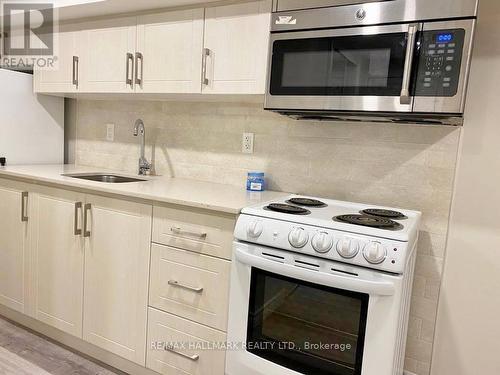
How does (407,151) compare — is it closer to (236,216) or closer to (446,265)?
(446,265)

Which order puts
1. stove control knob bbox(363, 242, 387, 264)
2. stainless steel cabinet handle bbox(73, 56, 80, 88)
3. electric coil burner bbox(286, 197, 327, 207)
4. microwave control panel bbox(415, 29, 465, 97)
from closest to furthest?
stove control knob bbox(363, 242, 387, 264) < microwave control panel bbox(415, 29, 465, 97) < electric coil burner bbox(286, 197, 327, 207) < stainless steel cabinet handle bbox(73, 56, 80, 88)

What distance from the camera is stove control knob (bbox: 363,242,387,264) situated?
1.21 meters

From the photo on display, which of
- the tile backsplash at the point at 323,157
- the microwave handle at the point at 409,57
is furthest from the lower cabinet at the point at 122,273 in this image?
the microwave handle at the point at 409,57

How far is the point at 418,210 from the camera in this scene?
176 centimetres

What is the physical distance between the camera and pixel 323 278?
4.24 feet

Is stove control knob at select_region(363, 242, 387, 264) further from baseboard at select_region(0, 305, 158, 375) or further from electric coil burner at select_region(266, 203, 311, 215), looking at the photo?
baseboard at select_region(0, 305, 158, 375)

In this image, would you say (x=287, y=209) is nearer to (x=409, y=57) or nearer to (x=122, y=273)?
(x=409, y=57)

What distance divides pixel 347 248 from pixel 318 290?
0.21 m

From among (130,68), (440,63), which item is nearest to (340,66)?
(440,63)

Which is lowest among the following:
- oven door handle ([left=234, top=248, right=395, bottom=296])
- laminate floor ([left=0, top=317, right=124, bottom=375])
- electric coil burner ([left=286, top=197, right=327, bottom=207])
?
laminate floor ([left=0, top=317, right=124, bottom=375])

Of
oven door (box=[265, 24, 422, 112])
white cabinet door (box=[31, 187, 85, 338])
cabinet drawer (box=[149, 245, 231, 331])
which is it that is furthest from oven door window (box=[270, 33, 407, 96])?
white cabinet door (box=[31, 187, 85, 338])

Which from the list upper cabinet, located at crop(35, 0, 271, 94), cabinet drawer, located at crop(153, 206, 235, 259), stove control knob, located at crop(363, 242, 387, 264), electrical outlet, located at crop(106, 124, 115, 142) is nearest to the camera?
stove control knob, located at crop(363, 242, 387, 264)

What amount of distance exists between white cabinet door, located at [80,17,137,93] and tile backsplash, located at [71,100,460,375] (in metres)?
0.30

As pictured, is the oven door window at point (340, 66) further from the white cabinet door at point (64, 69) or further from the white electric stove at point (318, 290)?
the white cabinet door at point (64, 69)
